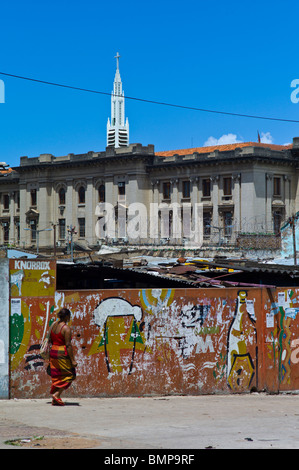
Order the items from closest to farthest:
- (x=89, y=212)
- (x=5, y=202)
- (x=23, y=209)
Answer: (x=89, y=212)
(x=23, y=209)
(x=5, y=202)

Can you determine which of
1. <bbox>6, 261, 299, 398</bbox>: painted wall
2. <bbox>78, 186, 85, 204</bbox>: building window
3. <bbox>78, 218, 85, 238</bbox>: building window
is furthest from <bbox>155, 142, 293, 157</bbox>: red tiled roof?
<bbox>6, 261, 299, 398</bbox>: painted wall

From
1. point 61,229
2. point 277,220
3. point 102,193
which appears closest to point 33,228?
point 61,229

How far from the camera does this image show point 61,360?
1198cm

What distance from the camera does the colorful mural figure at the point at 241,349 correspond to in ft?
44.9

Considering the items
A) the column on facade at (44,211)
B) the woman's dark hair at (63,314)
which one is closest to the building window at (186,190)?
the column on facade at (44,211)

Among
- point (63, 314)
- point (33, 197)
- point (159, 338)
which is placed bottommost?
point (159, 338)

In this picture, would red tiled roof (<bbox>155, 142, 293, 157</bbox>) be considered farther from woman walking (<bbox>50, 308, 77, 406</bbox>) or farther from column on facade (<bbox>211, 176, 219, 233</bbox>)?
woman walking (<bbox>50, 308, 77, 406</bbox>)

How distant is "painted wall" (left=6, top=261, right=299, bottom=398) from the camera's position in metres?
12.8

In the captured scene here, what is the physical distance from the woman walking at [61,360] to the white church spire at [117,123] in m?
132

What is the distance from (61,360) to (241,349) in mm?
3536

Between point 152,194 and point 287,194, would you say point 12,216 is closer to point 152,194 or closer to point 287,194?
point 152,194

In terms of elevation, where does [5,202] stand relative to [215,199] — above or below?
above

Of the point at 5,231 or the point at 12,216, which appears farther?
the point at 5,231

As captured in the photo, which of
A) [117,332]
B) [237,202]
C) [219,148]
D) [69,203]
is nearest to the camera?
[117,332]
